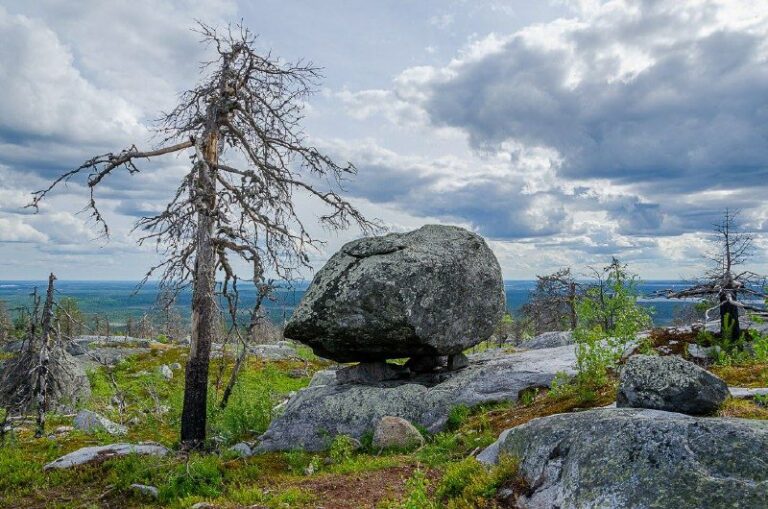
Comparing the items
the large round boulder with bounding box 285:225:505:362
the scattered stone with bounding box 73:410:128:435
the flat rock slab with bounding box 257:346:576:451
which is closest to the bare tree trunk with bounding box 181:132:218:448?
the flat rock slab with bounding box 257:346:576:451

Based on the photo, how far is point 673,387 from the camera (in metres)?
9.63

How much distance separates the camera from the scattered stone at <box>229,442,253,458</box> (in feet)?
50.4

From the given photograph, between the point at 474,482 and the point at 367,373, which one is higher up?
the point at 367,373

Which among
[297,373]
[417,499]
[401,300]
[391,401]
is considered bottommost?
[297,373]

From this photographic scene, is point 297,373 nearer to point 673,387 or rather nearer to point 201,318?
point 201,318

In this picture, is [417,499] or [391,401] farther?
[391,401]

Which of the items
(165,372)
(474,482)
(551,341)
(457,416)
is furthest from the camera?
(165,372)

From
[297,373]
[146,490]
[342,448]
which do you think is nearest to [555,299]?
[297,373]

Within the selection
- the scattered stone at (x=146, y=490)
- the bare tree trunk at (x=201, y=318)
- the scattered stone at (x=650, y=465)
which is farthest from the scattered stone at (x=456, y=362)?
the scattered stone at (x=146, y=490)

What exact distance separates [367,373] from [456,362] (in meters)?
3.32

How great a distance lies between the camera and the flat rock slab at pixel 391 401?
1564cm

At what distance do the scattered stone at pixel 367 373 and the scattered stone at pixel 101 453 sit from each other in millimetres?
6183

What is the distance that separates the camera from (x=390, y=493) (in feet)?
33.3

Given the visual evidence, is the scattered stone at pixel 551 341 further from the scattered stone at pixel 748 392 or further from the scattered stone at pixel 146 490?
the scattered stone at pixel 146 490
